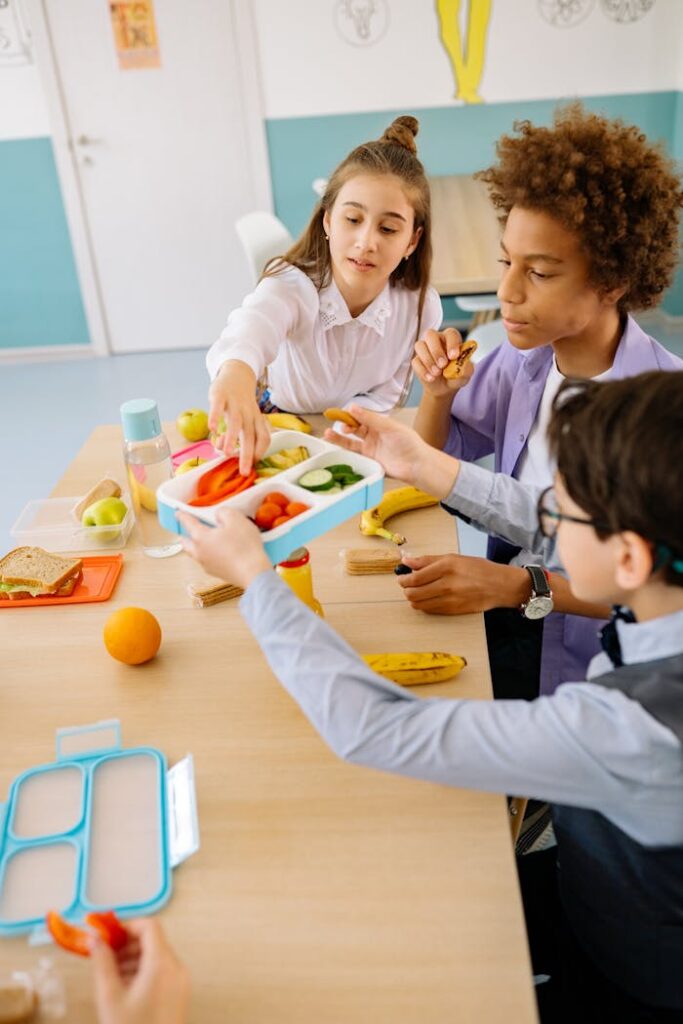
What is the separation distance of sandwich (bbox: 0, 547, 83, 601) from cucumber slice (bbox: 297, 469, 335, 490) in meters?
0.40

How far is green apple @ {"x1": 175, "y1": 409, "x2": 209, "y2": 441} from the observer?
5.67ft

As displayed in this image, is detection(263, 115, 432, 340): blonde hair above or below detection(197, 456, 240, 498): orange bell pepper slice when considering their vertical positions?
above

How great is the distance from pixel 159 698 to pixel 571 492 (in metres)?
0.56

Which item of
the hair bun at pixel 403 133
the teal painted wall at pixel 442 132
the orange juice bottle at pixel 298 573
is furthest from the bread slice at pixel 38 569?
the teal painted wall at pixel 442 132

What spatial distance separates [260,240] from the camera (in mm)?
2734

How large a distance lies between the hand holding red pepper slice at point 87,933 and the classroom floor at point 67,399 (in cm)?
231

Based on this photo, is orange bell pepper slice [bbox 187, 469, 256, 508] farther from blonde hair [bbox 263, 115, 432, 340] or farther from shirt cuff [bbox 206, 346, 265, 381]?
blonde hair [bbox 263, 115, 432, 340]

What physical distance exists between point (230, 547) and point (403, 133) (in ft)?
4.07

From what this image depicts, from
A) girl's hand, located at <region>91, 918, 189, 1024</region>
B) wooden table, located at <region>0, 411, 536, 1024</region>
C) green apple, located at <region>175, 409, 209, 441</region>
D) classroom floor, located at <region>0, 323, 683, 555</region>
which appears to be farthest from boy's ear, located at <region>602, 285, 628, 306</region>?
classroom floor, located at <region>0, 323, 683, 555</region>

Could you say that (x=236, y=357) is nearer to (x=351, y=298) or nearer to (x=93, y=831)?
(x=351, y=298)

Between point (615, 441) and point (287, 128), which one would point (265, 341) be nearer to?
point (615, 441)

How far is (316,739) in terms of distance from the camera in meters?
0.95

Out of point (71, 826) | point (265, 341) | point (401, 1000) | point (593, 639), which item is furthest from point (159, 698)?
point (265, 341)

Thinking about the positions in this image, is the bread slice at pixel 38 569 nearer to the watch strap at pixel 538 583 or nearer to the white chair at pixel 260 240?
the watch strap at pixel 538 583
